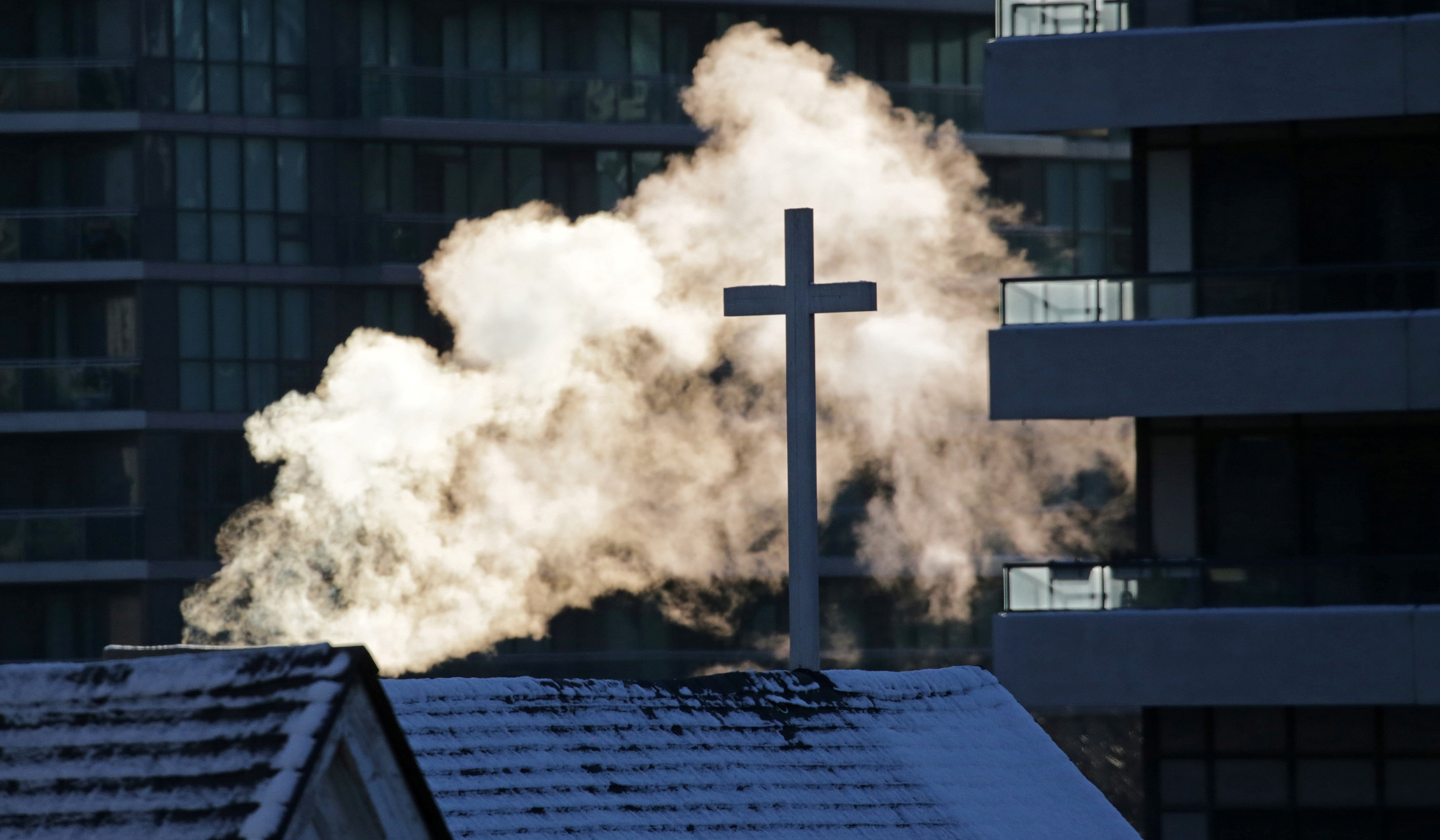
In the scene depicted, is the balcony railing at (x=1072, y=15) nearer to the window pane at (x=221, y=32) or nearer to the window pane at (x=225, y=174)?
the window pane at (x=221, y=32)

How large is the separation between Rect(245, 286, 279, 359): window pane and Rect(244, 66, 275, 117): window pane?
3.60m

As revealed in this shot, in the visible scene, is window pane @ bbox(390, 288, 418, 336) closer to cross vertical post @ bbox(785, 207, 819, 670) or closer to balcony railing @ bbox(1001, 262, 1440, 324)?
balcony railing @ bbox(1001, 262, 1440, 324)

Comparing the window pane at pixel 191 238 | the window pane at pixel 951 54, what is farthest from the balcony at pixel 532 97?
the window pane at pixel 191 238

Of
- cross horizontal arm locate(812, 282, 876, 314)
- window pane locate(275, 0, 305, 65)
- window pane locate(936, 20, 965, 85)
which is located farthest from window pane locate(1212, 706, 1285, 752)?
window pane locate(275, 0, 305, 65)

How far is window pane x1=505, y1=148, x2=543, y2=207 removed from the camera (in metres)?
49.4

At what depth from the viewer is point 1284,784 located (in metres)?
24.0

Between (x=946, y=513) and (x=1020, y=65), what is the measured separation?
80.5 ft

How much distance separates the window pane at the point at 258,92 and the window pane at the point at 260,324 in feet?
11.8

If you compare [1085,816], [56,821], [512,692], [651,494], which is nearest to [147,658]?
[56,821]

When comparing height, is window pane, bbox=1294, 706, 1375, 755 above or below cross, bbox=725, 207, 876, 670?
below

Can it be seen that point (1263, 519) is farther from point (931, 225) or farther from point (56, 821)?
point (931, 225)

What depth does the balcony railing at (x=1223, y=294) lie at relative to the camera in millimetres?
23844

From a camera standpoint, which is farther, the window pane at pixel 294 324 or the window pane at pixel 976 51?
the window pane at pixel 976 51

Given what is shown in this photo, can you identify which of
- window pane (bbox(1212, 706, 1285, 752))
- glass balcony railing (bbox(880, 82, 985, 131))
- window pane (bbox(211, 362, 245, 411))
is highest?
glass balcony railing (bbox(880, 82, 985, 131))
